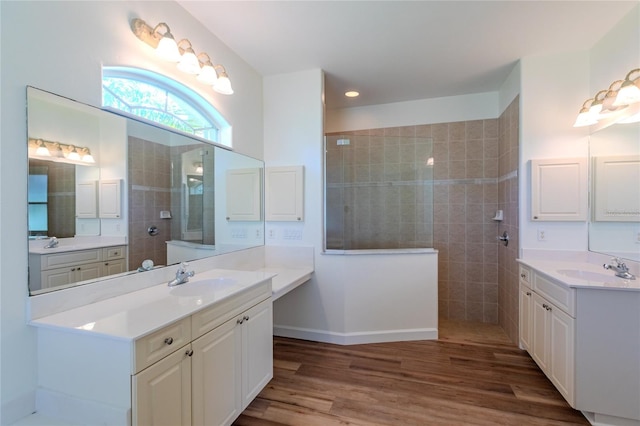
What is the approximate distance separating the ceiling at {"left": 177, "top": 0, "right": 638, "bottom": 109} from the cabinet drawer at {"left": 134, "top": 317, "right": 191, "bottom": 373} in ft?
6.90

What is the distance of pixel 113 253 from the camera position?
1.64m

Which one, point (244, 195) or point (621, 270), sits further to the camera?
point (244, 195)

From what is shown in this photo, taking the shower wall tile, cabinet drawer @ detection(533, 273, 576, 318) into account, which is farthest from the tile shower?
cabinet drawer @ detection(533, 273, 576, 318)

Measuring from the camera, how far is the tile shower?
3.09 metres

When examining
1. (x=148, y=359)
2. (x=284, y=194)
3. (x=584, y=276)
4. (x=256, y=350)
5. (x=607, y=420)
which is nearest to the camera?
(x=148, y=359)

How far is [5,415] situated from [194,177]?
5.18ft

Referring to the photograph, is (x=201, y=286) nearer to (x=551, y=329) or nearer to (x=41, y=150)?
(x=41, y=150)

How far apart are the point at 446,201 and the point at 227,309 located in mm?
3050

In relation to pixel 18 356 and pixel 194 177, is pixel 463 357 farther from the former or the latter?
pixel 18 356

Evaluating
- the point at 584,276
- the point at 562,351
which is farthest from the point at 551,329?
the point at 584,276

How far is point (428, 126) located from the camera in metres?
3.75

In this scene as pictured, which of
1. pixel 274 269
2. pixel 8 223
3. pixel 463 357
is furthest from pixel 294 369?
pixel 8 223

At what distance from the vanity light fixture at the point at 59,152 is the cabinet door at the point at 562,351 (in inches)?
120

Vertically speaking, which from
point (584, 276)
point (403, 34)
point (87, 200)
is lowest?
point (584, 276)
